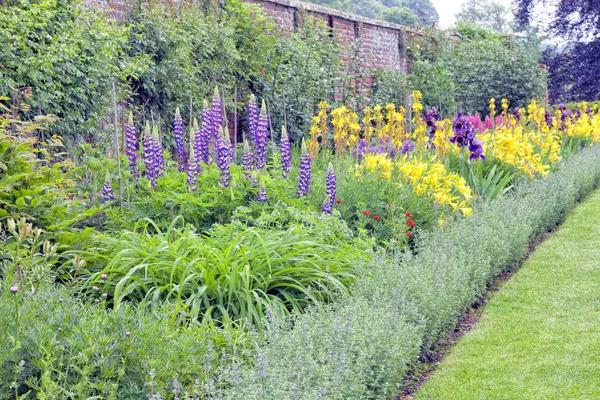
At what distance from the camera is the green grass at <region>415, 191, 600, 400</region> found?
141 inches

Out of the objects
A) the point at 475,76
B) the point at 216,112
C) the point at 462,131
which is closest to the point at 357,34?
the point at 475,76

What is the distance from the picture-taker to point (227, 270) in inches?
151

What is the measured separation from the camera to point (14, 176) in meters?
3.79

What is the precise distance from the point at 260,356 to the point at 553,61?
25.3m

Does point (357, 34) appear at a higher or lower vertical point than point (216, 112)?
higher

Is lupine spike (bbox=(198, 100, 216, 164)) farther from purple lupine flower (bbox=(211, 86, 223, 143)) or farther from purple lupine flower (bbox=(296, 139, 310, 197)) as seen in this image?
purple lupine flower (bbox=(296, 139, 310, 197))

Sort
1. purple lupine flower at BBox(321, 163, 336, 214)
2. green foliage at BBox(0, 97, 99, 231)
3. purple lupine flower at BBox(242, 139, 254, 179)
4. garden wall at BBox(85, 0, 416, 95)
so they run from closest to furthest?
green foliage at BBox(0, 97, 99, 231) < purple lupine flower at BBox(321, 163, 336, 214) < purple lupine flower at BBox(242, 139, 254, 179) < garden wall at BBox(85, 0, 416, 95)

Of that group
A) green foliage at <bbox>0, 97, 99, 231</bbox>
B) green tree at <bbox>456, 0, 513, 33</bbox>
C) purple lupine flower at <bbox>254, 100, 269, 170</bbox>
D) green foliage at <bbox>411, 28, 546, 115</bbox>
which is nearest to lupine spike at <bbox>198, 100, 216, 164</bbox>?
purple lupine flower at <bbox>254, 100, 269, 170</bbox>

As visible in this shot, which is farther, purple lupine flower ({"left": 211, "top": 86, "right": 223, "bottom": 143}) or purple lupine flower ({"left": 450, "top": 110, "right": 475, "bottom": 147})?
purple lupine flower ({"left": 450, "top": 110, "right": 475, "bottom": 147})

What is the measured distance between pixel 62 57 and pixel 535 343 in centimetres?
526

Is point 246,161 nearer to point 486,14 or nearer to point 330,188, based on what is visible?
point 330,188

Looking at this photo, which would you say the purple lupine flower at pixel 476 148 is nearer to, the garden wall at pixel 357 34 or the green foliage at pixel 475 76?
the garden wall at pixel 357 34

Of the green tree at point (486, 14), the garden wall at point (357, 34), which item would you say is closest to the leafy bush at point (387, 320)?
the garden wall at point (357, 34)

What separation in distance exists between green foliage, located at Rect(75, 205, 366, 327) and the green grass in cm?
83
